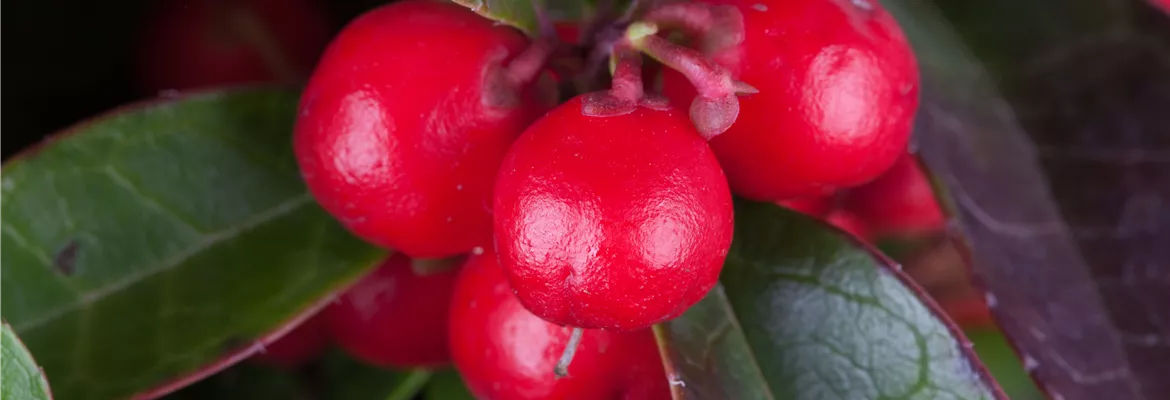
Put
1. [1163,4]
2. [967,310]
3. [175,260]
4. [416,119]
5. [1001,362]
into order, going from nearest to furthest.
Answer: [416,119], [175,260], [1163,4], [967,310], [1001,362]

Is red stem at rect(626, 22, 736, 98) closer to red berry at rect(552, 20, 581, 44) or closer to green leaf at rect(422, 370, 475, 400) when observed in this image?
red berry at rect(552, 20, 581, 44)

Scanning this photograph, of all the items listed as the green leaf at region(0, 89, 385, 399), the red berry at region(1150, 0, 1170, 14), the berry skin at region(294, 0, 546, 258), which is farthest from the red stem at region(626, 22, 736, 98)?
the red berry at region(1150, 0, 1170, 14)

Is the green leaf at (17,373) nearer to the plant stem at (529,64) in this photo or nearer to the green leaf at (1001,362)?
the plant stem at (529,64)

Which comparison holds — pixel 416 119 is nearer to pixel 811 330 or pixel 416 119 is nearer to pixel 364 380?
pixel 811 330

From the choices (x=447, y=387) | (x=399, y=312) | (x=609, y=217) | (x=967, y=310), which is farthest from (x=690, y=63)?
(x=967, y=310)

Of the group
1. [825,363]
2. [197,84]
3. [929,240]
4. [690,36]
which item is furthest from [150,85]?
[929,240]

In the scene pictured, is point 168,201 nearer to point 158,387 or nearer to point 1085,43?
point 158,387
